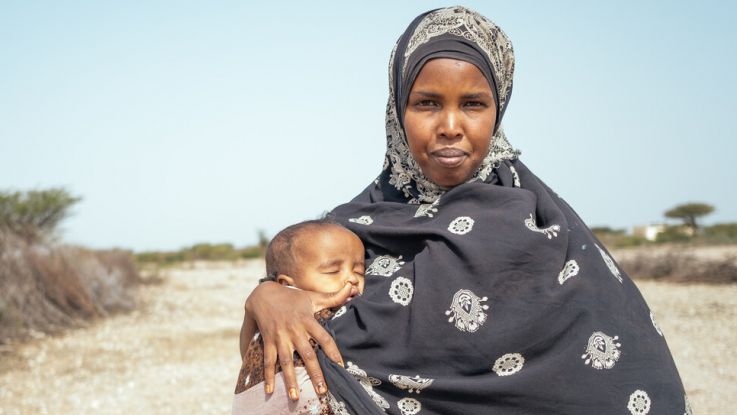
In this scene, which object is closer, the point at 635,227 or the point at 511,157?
the point at 511,157

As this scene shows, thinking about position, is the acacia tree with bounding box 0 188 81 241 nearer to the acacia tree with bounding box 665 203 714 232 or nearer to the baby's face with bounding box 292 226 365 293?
the baby's face with bounding box 292 226 365 293

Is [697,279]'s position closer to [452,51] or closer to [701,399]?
[701,399]

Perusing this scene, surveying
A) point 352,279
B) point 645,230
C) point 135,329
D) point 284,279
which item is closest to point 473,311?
point 352,279

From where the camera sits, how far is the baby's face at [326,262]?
6.70 ft

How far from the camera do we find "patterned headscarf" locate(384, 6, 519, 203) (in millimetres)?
2094

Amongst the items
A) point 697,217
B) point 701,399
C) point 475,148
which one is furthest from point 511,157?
point 697,217

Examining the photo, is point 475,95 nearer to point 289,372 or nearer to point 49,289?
point 289,372

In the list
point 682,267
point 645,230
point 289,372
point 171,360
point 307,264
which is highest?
point 307,264

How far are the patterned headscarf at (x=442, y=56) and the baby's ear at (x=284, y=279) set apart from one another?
48 centimetres

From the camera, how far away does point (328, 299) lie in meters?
1.96

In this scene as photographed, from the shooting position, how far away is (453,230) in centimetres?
196

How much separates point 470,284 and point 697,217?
3726cm

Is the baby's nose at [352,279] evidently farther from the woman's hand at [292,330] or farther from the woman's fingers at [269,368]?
the woman's fingers at [269,368]

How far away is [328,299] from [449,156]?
534mm
